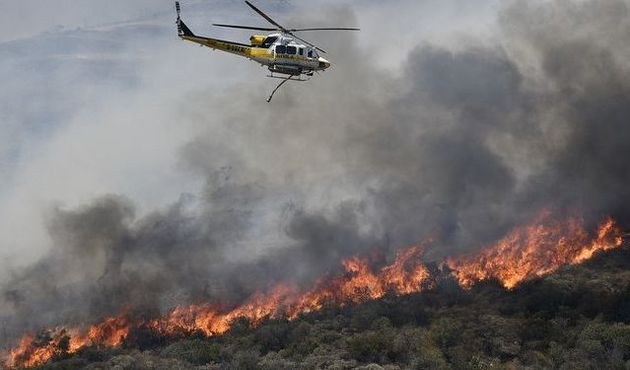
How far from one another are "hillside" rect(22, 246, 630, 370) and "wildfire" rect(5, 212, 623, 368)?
2478mm

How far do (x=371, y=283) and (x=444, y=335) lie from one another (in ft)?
74.1

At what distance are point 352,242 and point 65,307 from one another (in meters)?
37.6

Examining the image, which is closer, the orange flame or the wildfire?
the wildfire

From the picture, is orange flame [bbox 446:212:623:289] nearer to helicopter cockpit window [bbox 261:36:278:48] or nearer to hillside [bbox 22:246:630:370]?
hillside [bbox 22:246:630:370]

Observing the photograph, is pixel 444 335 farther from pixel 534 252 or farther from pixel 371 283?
pixel 534 252

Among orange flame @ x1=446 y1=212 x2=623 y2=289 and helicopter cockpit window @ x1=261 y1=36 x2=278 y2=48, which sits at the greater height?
helicopter cockpit window @ x1=261 y1=36 x2=278 y2=48

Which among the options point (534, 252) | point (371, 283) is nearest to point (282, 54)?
point (371, 283)

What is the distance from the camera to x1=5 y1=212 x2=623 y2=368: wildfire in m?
81.8

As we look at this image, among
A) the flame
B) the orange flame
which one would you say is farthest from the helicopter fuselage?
the flame

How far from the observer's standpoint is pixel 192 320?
8512cm

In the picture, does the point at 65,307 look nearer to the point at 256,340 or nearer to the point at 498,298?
the point at 256,340

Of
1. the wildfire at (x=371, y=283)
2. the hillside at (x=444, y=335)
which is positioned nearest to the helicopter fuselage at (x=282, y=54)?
the hillside at (x=444, y=335)

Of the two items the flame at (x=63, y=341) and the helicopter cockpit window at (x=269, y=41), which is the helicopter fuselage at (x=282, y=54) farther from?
the flame at (x=63, y=341)

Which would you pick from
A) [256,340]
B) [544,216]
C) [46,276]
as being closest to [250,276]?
[256,340]
